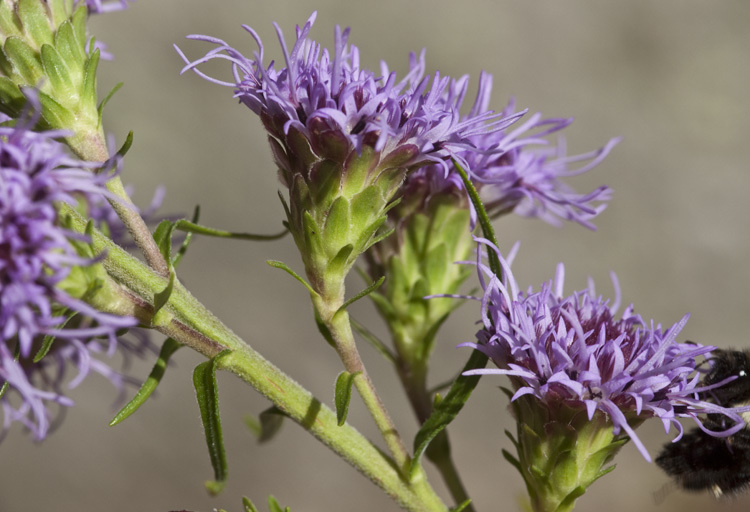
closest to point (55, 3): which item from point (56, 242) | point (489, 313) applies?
point (56, 242)

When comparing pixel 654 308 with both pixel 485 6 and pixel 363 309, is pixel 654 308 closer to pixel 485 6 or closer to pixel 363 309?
pixel 363 309

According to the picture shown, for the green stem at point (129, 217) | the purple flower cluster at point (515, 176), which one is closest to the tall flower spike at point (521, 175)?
the purple flower cluster at point (515, 176)

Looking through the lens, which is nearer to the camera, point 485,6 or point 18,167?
point 18,167

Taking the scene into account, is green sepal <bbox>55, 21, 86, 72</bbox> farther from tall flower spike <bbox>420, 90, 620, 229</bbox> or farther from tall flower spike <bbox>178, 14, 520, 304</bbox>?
tall flower spike <bbox>420, 90, 620, 229</bbox>

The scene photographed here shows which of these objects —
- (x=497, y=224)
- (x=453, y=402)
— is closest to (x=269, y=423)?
(x=453, y=402)

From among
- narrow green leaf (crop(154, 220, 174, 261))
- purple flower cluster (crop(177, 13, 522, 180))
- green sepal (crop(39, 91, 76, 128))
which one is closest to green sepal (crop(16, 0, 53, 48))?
green sepal (crop(39, 91, 76, 128))
